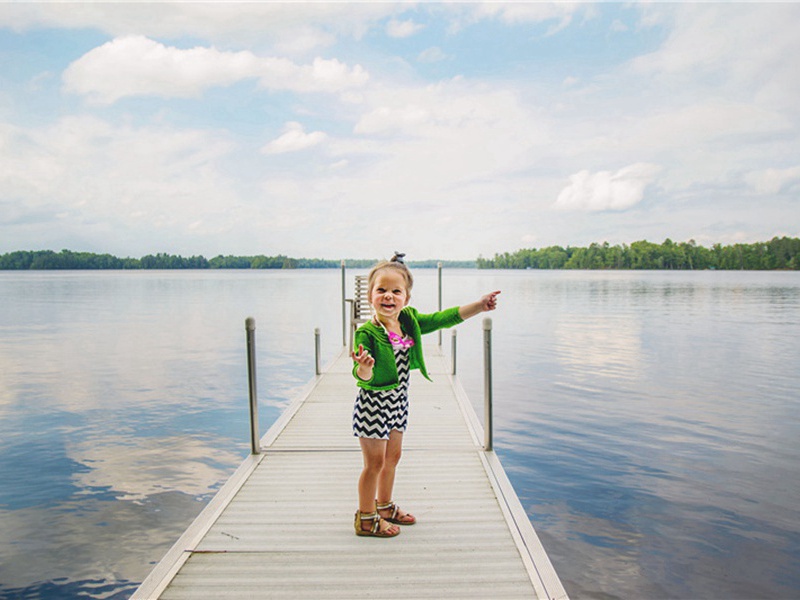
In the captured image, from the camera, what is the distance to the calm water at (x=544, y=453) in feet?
16.4

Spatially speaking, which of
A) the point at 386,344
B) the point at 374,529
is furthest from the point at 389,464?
the point at 386,344

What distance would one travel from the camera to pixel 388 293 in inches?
140

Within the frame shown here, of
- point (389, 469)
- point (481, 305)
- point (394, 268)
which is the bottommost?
point (389, 469)

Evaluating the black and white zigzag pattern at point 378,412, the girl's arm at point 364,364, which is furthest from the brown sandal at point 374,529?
the girl's arm at point 364,364

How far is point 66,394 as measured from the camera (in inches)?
490

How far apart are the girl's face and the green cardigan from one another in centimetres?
12

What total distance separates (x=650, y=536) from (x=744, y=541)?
840 millimetres

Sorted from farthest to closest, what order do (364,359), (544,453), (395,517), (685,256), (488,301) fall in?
(685,256)
(544,453)
(395,517)
(488,301)
(364,359)

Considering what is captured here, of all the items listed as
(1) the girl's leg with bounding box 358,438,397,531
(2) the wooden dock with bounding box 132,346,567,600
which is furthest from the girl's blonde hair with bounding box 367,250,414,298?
(2) the wooden dock with bounding box 132,346,567,600

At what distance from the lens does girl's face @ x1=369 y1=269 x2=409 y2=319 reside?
3559 millimetres

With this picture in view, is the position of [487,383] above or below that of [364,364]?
below

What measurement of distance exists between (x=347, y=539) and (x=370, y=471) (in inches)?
19.8

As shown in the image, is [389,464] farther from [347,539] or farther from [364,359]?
[364,359]

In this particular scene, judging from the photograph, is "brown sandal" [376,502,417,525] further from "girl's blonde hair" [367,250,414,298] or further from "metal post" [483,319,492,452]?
"metal post" [483,319,492,452]
